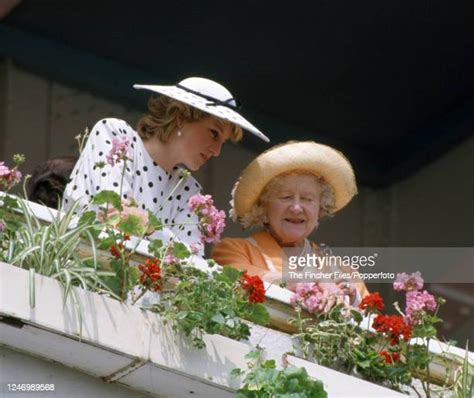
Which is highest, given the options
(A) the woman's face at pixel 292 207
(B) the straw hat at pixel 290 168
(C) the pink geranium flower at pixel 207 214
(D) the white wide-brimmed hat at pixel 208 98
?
(D) the white wide-brimmed hat at pixel 208 98

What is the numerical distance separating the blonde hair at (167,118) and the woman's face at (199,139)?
19mm

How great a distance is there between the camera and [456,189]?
41.7ft

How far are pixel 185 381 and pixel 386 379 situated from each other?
82 centimetres

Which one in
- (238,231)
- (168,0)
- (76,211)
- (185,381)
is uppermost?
(168,0)

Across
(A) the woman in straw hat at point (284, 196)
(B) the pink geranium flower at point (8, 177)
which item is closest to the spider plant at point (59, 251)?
(B) the pink geranium flower at point (8, 177)

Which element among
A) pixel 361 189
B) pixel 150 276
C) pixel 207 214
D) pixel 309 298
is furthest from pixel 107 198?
pixel 361 189

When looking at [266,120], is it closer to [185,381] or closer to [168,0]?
[168,0]

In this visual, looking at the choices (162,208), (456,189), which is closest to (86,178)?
(162,208)

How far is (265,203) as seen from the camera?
988cm

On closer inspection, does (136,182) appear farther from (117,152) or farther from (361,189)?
(361,189)

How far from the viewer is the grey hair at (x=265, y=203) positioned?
388 inches

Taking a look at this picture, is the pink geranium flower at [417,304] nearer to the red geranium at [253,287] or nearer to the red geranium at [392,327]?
the red geranium at [392,327]

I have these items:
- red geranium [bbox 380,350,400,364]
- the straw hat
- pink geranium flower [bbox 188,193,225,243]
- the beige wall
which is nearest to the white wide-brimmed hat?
the straw hat

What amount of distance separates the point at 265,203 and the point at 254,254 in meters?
0.22
